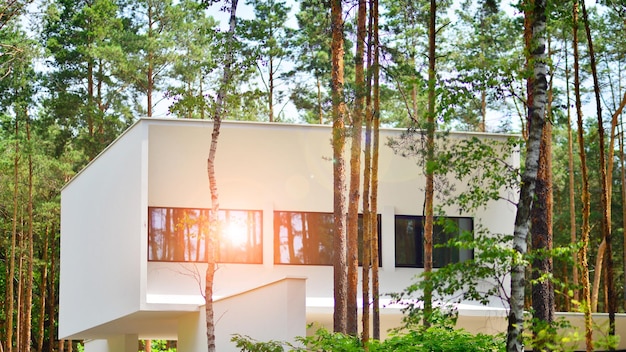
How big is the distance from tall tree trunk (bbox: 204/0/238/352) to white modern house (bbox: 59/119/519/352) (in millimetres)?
935

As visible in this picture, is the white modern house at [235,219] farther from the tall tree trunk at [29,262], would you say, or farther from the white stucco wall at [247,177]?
the tall tree trunk at [29,262]

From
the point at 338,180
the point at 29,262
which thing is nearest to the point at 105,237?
the point at 338,180

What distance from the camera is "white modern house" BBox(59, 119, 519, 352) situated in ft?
57.0

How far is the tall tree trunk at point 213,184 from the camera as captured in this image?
1555cm

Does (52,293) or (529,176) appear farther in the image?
(52,293)

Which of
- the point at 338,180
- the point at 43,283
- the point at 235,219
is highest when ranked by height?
the point at 338,180

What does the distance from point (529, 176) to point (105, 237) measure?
34.4 ft

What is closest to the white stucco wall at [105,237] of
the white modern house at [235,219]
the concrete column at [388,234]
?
the white modern house at [235,219]

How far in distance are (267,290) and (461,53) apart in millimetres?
16866

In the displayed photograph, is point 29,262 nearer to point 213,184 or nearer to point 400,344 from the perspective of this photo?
point 213,184

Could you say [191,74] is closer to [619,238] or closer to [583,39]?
[583,39]

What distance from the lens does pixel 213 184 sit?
53.1ft

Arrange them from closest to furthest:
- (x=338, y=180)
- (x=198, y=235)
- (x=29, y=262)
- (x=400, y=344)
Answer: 1. (x=400, y=344)
2. (x=338, y=180)
3. (x=198, y=235)
4. (x=29, y=262)

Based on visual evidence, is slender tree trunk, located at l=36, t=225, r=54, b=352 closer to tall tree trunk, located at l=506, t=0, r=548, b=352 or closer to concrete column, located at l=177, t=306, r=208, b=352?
concrete column, located at l=177, t=306, r=208, b=352
